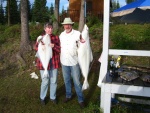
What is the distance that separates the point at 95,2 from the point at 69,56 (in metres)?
17.4

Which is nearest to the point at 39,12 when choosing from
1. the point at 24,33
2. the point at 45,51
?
the point at 24,33

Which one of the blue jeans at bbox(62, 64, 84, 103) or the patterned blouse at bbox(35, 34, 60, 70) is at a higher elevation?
the patterned blouse at bbox(35, 34, 60, 70)

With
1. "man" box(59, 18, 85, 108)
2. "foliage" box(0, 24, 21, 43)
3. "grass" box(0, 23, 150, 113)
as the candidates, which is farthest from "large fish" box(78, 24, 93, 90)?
"foliage" box(0, 24, 21, 43)

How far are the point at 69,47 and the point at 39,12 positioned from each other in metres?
24.0

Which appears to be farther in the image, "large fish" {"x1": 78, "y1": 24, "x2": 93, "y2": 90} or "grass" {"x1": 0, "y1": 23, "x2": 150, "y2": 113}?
"grass" {"x1": 0, "y1": 23, "x2": 150, "y2": 113}

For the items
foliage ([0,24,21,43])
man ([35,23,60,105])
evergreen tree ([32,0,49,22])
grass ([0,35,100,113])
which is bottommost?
grass ([0,35,100,113])

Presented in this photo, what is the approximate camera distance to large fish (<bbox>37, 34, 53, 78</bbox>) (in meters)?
5.17

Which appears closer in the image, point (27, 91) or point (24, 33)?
point (27, 91)

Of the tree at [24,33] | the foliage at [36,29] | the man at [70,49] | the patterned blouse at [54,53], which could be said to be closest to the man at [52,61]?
the patterned blouse at [54,53]

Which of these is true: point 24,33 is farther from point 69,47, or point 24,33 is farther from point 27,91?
point 69,47

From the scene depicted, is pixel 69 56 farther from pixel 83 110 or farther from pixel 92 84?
pixel 92 84

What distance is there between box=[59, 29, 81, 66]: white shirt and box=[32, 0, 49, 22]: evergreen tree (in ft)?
63.0

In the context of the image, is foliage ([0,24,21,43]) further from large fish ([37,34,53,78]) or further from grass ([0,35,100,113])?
large fish ([37,34,53,78])

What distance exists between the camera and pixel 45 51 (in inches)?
205
